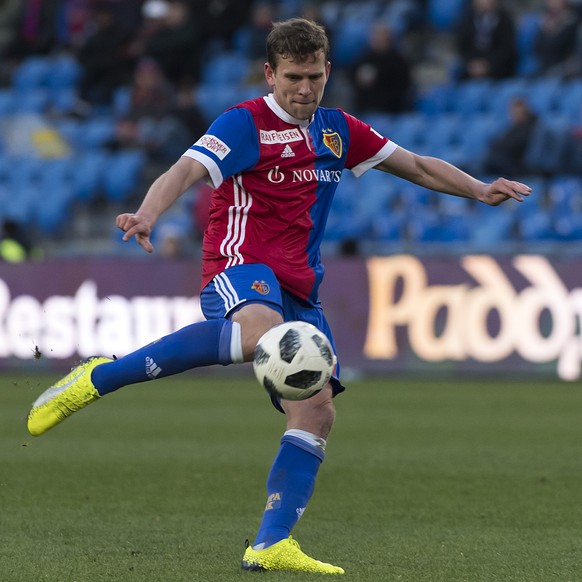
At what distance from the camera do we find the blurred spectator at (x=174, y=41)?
20.3 metres

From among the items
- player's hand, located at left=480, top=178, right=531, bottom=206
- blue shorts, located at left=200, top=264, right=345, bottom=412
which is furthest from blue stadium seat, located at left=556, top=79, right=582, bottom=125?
blue shorts, located at left=200, top=264, right=345, bottom=412

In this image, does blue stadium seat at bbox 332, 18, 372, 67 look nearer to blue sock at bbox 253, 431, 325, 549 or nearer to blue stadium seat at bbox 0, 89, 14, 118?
blue stadium seat at bbox 0, 89, 14, 118

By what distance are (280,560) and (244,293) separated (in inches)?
38.7

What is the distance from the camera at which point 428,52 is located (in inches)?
771

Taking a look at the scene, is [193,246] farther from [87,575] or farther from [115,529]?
[87,575]

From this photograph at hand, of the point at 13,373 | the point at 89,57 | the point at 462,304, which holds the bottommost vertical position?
the point at 13,373

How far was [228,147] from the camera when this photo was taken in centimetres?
524

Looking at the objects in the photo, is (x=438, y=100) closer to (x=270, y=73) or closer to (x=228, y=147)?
(x=270, y=73)

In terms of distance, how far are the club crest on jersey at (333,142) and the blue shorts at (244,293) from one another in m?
0.59

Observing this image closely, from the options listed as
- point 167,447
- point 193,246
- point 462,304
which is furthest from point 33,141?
point 167,447

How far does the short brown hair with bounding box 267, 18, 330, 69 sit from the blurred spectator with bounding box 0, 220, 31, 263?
11.9m

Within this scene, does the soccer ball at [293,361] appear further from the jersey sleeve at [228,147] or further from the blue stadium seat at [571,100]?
the blue stadium seat at [571,100]

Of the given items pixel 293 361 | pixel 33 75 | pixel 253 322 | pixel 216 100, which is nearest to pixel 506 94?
pixel 216 100

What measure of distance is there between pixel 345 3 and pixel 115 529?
50.3 ft
